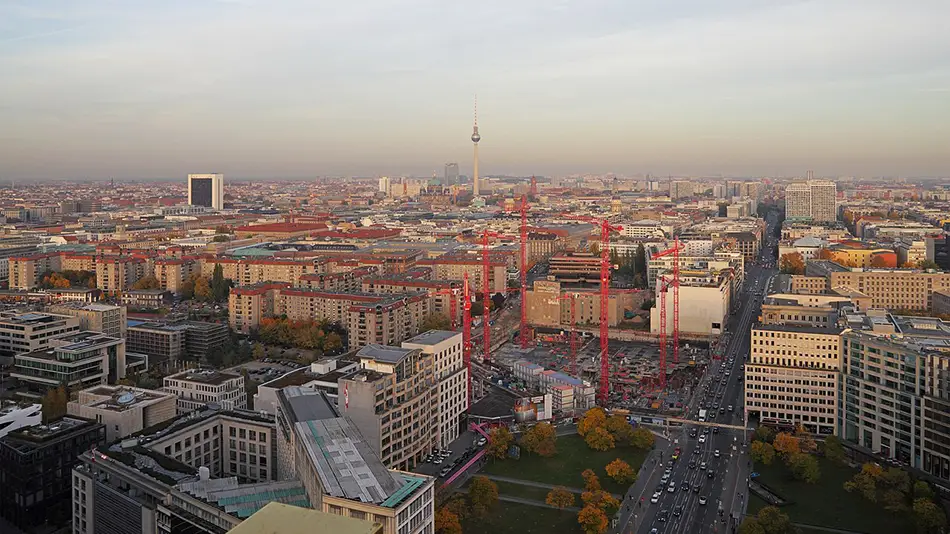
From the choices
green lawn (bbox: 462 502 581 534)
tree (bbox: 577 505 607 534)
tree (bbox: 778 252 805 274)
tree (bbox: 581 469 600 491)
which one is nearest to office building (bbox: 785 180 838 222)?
tree (bbox: 778 252 805 274)

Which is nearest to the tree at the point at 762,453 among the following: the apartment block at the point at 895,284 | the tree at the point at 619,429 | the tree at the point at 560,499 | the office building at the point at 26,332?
the tree at the point at 619,429

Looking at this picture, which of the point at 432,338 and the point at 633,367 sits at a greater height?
the point at 432,338

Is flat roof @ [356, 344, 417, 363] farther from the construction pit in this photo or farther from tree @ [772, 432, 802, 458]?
tree @ [772, 432, 802, 458]

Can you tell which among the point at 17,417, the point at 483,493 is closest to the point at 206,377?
the point at 17,417

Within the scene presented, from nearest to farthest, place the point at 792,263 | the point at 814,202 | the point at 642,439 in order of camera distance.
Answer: the point at 642,439 → the point at 792,263 → the point at 814,202

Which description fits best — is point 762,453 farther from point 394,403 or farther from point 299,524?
point 299,524

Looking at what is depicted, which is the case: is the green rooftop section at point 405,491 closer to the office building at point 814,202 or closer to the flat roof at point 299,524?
the flat roof at point 299,524
